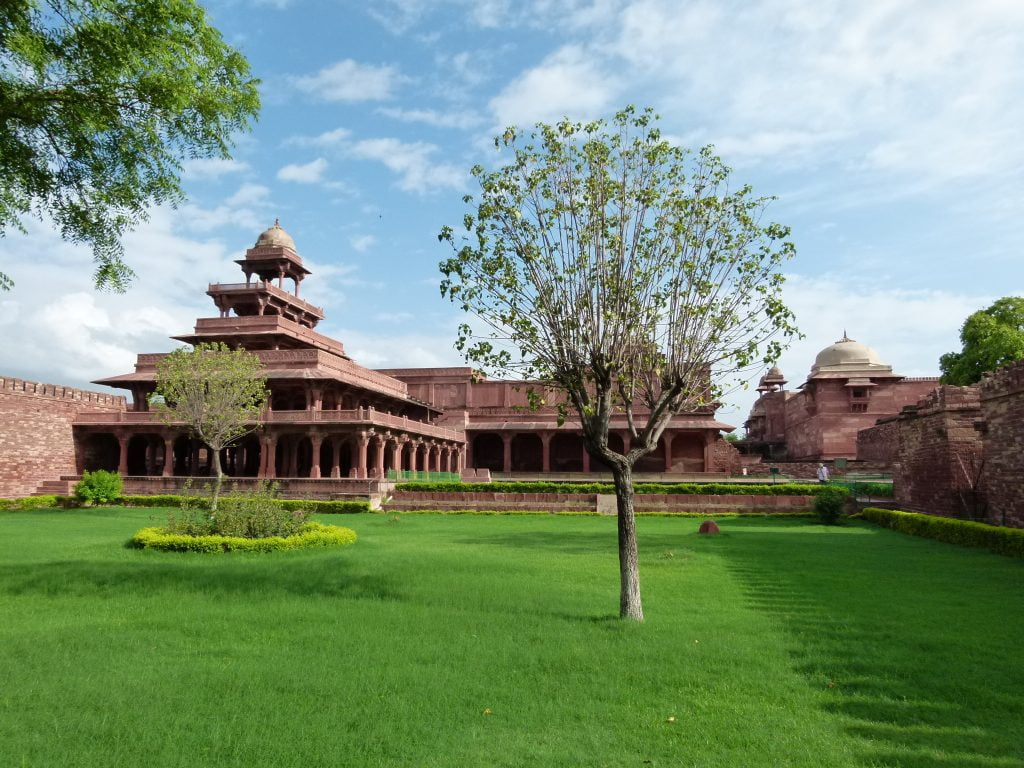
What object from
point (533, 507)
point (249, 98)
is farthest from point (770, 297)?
point (533, 507)

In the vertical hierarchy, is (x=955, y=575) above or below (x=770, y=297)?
below

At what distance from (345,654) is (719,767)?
3.57 meters

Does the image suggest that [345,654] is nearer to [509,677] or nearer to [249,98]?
[509,677]

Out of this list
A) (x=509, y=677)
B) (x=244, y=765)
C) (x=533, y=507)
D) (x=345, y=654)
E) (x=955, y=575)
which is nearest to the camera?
(x=244, y=765)

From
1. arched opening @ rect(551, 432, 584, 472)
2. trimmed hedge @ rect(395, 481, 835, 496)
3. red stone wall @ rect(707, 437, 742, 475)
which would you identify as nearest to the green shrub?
trimmed hedge @ rect(395, 481, 835, 496)

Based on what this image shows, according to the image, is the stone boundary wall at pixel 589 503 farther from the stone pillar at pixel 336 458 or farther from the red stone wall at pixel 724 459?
the red stone wall at pixel 724 459

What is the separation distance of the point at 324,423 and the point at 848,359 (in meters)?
37.8

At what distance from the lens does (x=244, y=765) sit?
4.20 metres

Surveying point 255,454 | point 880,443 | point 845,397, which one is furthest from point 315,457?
point 845,397

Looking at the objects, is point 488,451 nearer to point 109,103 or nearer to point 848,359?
point 848,359

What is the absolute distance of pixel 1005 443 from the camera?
15.7 metres

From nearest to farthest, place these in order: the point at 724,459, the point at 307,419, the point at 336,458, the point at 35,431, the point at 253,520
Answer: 1. the point at 253,520
2. the point at 35,431
3. the point at 307,419
4. the point at 336,458
5. the point at 724,459

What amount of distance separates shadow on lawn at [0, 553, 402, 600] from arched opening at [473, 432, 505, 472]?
37655 mm

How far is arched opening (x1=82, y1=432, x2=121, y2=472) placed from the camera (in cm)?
3347
